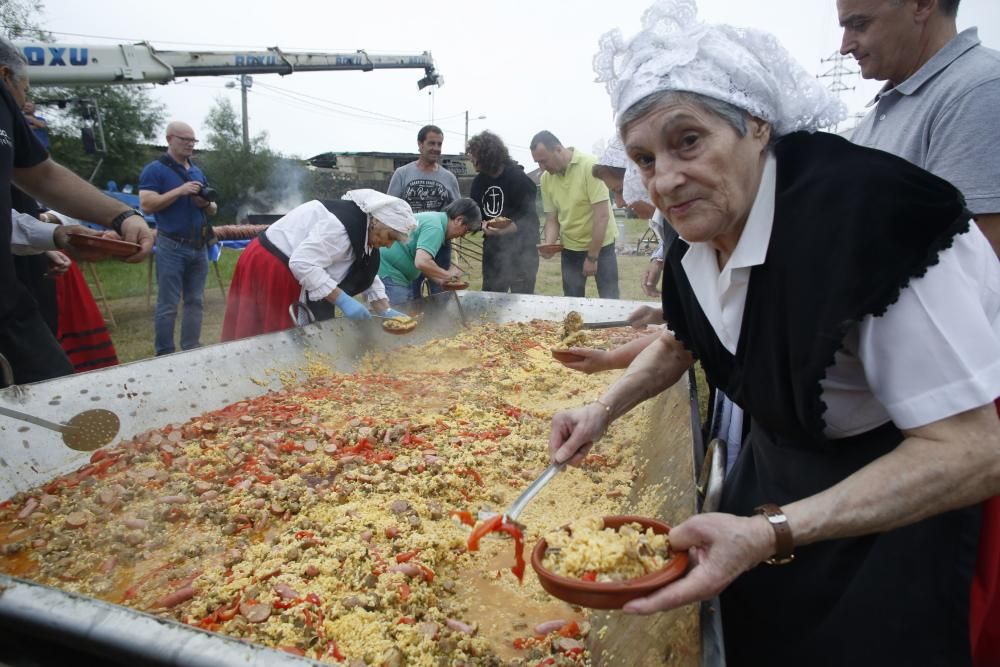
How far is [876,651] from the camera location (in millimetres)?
1403

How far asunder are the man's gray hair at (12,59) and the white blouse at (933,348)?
3.95m

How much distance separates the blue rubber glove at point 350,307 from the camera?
5.00m

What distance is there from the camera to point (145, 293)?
35.6 ft

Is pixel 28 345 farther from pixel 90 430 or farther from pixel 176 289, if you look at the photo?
pixel 176 289

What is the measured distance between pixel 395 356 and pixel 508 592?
3374 millimetres

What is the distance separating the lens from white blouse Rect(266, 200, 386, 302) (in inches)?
188

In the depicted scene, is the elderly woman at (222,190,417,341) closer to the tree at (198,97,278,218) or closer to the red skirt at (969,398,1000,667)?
the red skirt at (969,398,1000,667)

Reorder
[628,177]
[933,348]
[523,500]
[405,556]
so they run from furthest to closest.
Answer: [628,177] → [405,556] → [523,500] → [933,348]

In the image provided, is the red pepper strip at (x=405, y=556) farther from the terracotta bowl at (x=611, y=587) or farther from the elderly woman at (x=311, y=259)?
the elderly woman at (x=311, y=259)

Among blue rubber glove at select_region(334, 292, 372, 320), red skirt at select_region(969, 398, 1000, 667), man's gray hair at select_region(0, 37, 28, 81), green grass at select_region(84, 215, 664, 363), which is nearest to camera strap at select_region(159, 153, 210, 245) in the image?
green grass at select_region(84, 215, 664, 363)

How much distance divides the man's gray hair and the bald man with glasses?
341 cm

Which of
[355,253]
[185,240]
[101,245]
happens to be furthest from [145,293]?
[101,245]

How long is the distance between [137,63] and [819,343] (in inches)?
462

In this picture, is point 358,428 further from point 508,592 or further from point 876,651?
point 876,651
